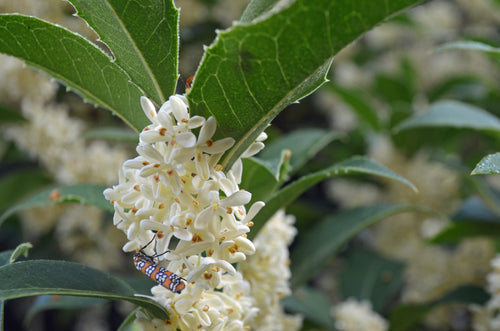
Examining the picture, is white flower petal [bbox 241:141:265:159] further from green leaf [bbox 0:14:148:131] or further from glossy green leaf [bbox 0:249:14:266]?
glossy green leaf [bbox 0:249:14:266]

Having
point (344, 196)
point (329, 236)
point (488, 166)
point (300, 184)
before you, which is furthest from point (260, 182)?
point (344, 196)

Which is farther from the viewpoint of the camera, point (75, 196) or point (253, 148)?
point (75, 196)

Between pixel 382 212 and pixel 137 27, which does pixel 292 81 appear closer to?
pixel 137 27

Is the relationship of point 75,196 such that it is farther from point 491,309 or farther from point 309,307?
point 491,309

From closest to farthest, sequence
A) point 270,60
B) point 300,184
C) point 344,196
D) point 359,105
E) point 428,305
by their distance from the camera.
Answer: point 270,60 → point 300,184 → point 428,305 → point 359,105 → point 344,196

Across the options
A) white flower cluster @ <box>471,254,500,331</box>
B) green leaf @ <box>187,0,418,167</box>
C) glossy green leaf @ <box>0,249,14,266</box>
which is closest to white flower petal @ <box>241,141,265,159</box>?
green leaf @ <box>187,0,418,167</box>

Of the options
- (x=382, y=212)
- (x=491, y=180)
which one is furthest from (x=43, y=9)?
(x=491, y=180)

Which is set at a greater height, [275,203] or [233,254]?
[275,203]

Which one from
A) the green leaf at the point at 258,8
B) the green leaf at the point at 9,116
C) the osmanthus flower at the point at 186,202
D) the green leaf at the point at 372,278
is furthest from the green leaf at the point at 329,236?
the green leaf at the point at 9,116
